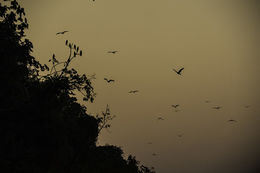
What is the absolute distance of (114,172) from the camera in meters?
22.0

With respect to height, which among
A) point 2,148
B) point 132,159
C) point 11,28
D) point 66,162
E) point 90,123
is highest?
point 90,123

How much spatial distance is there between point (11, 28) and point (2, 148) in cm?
713

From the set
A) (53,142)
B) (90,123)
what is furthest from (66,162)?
(90,123)

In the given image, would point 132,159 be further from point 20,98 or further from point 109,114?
point 109,114

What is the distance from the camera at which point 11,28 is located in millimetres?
19938

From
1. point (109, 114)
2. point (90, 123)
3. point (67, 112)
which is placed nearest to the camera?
point (67, 112)

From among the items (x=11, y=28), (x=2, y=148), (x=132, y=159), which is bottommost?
(x=2, y=148)

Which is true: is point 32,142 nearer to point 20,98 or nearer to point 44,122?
point 44,122

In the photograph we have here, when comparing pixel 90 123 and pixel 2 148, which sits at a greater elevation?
pixel 90 123

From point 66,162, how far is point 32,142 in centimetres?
370

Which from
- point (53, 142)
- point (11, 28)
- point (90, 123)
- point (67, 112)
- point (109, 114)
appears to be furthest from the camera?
point (109, 114)

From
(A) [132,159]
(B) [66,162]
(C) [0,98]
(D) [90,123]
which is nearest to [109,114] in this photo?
(D) [90,123]

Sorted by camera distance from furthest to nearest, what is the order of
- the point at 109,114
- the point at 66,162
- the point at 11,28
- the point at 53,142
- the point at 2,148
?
1. the point at 109,114
2. the point at 66,162
3. the point at 53,142
4. the point at 11,28
5. the point at 2,148

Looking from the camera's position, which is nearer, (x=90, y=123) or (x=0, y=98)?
(x=0, y=98)
